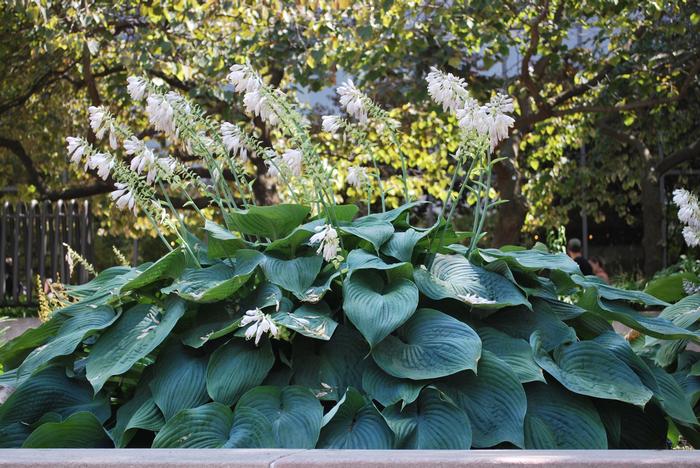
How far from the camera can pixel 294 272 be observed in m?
3.09

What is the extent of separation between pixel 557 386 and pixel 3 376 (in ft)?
6.66

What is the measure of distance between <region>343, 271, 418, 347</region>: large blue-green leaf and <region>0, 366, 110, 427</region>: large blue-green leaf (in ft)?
3.06

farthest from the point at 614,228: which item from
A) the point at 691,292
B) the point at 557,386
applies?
the point at 557,386

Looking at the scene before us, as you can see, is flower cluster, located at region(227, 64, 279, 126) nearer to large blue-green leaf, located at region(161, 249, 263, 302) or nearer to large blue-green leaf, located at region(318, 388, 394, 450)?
large blue-green leaf, located at region(161, 249, 263, 302)

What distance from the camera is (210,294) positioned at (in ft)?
9.71

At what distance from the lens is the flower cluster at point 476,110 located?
10.2ft

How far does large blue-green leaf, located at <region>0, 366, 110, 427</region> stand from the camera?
120 inches

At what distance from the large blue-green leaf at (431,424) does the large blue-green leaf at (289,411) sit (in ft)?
0.72

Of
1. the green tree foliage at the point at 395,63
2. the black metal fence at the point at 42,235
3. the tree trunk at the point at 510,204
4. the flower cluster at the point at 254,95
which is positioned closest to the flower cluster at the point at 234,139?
the flower cluster at the point at 254,95

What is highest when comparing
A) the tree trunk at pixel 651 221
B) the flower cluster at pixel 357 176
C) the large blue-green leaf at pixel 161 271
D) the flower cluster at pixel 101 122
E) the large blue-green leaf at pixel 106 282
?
the flower cluster at pixel 101 122

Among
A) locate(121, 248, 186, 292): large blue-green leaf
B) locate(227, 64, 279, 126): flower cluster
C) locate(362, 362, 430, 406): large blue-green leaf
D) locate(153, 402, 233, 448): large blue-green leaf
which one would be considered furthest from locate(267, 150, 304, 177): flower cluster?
locate(153, 402, 233, 448): large blue-green leaf

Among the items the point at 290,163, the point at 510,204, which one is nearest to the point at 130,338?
the point at 290,163

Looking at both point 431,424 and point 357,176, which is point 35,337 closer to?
point 357,176

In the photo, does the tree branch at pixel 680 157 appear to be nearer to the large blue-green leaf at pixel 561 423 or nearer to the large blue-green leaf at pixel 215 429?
the large blue-green leaf at pixel 561 423
